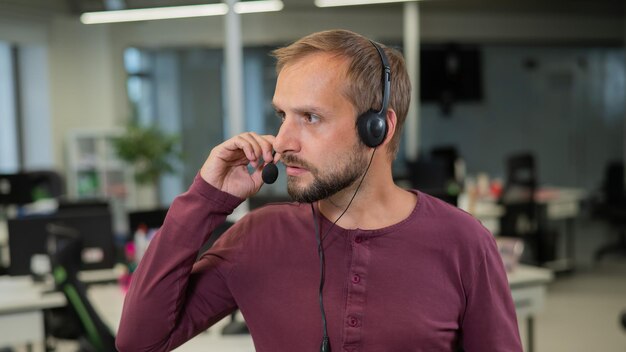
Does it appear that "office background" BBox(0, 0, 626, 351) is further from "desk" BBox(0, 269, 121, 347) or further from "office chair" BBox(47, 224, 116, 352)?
"office chair" BBox(47, 224, 116, 352)

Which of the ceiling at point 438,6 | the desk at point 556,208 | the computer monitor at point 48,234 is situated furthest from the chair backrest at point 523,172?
the computer monitor at point 48,234

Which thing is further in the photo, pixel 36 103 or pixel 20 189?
pixel 36 103

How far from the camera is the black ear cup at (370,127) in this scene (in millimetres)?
1335

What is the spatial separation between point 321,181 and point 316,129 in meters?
0.10

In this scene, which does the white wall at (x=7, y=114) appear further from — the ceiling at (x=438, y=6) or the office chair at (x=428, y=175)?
the office chair at (x=428, y=175)

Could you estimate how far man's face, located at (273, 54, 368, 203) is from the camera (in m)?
1.32

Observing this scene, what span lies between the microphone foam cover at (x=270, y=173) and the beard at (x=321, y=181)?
72mm

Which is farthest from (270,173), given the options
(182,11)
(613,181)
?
(613,181)

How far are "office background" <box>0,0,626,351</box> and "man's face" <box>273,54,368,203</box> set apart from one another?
5.47 m

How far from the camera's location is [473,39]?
10.4 metres

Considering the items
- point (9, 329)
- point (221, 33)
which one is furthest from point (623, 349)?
point (221, 33)

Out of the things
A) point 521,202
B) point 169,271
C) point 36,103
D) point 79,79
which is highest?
point 79,79

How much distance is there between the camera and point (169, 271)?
135 centimetres

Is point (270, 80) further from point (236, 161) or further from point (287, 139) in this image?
point (287, 139)
